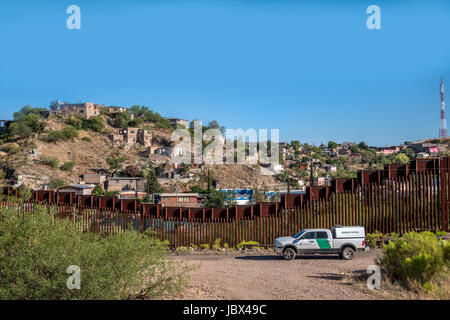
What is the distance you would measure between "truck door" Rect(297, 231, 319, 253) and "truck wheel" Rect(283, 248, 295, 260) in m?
0.32

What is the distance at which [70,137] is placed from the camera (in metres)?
110

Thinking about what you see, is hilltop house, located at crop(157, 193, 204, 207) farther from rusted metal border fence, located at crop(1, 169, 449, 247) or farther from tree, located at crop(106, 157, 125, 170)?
rusted metal border fence, located at crop(1, 169, 449, 247)

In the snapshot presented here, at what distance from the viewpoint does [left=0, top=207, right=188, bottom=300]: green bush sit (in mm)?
7379

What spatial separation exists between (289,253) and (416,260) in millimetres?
5670

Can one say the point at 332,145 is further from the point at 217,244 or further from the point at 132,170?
the point at 217,244

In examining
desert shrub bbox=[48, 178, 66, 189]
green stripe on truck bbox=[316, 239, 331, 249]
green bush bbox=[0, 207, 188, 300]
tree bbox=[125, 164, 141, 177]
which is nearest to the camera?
green bush bbox=[0, 207, 188, 300]

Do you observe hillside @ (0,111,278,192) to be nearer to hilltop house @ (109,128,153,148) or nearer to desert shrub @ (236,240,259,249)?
hilltop house @ (109,128,153,148)

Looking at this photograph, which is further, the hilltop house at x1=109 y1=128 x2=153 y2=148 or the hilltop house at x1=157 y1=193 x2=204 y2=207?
the hilltop house at x1=109 y1=128 x2=153 y2=148

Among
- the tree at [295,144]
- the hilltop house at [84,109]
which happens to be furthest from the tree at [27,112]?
the tree at [295,144]

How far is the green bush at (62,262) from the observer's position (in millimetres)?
7379

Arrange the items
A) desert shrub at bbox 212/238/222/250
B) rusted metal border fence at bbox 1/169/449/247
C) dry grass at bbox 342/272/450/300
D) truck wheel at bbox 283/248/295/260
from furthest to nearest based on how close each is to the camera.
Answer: desert shrub at bbox 212/238/222/250
rusted metal border fence at bbox 1/169/449/247
truck wheel at bbox 283/248/295/260
dry grass at bbox 342/272/450/300

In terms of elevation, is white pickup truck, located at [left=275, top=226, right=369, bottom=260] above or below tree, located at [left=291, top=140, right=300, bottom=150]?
below
